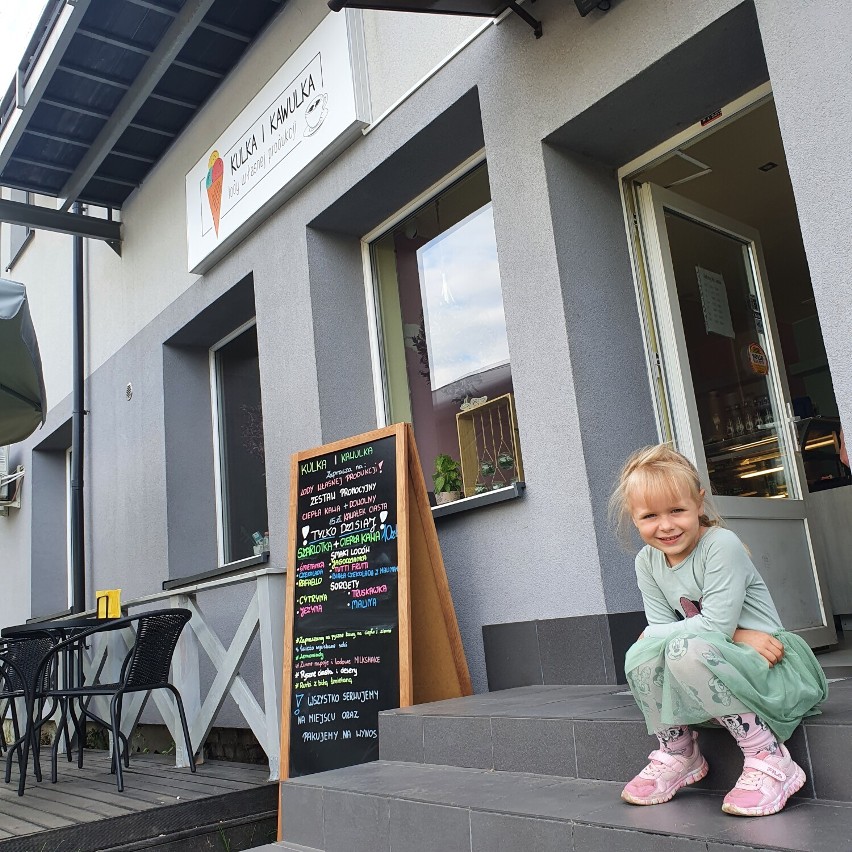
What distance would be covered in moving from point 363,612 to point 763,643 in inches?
79.1

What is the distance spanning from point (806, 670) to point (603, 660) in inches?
49.5

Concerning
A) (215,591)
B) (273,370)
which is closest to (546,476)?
(273,370)

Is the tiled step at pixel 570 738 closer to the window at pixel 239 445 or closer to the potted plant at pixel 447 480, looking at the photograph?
the potted plant at pixel 447 480

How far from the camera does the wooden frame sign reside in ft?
12.0

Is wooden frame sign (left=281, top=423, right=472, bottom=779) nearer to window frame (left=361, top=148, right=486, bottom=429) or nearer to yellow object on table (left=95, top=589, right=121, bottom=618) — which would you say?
window frame (left=361, top=148, right=486, bottom=429)

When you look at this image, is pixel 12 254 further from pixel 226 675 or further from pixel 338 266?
pixel 226 675

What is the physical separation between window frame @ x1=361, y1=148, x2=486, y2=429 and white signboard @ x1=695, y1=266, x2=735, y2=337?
4.77 feet

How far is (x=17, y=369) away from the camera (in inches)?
157

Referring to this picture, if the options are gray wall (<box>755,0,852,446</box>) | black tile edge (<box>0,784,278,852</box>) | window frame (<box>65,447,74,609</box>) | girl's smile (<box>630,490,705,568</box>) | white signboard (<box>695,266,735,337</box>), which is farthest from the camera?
window frame (<box>65,447,74,609</box>)

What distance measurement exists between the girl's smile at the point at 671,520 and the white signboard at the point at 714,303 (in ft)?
Answer: 7.20

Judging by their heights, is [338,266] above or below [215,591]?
above

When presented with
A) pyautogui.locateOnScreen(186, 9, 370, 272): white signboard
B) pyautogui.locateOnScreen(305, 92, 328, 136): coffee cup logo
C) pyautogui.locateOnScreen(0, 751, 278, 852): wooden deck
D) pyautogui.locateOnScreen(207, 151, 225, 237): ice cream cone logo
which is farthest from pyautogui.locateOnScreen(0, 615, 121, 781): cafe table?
pyautogui.locateOnScreen(305, 92, 328, 136): coffee cup logo

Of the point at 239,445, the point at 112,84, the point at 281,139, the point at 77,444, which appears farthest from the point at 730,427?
the point at 77,444

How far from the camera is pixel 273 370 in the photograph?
5.29 meters
